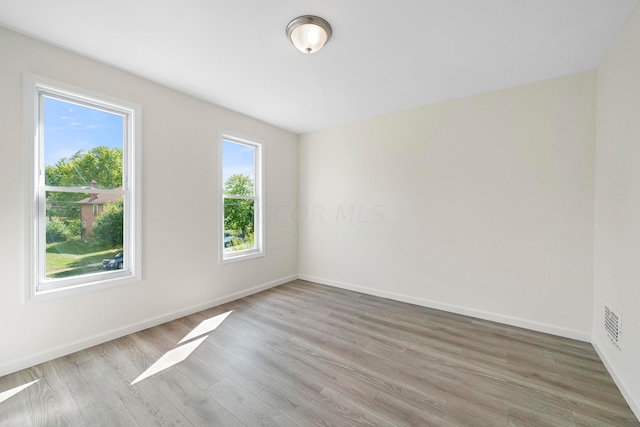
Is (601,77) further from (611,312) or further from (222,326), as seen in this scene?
(222,326)

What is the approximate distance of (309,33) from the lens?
1.93 metres

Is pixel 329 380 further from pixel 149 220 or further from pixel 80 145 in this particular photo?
pixel 80 145

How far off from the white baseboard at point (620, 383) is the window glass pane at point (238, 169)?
4.27 metres

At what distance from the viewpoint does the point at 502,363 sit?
2.12m

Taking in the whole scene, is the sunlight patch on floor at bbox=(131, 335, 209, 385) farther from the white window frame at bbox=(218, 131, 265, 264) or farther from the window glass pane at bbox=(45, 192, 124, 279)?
the white window frame at bbox=(218, 131, 265, 264)

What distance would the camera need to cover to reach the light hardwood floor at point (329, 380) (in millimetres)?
1575

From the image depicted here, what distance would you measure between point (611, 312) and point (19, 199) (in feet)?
16.1

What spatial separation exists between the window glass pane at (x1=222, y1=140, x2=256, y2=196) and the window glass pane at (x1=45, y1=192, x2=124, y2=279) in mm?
1351

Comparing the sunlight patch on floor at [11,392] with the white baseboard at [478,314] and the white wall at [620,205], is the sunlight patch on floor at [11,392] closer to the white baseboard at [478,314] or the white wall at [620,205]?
the white baseboard at [478,314]

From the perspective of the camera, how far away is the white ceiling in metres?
1.75

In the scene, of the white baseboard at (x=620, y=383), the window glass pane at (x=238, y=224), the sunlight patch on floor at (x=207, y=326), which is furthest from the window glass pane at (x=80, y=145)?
the white baseboard at (x=620, y=383)

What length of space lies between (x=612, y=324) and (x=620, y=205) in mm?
964

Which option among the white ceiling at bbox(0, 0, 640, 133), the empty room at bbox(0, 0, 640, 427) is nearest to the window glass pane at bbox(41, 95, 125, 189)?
the empty room at bbox(0, 0, 640, 427)

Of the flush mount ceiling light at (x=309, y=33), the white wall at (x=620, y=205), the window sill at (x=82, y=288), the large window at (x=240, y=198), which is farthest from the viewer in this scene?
the large window at (x=240, y=198)
